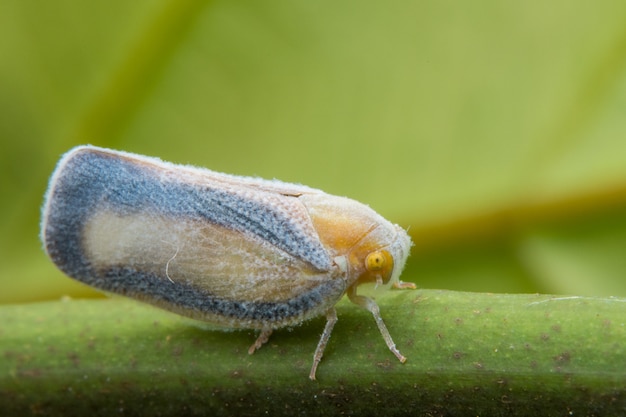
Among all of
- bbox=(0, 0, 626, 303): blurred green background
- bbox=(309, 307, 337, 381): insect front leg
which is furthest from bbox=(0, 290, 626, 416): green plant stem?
bbox=(0, 0, 626, 303): blurred green background

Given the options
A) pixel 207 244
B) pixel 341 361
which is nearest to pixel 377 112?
pixel 207 244

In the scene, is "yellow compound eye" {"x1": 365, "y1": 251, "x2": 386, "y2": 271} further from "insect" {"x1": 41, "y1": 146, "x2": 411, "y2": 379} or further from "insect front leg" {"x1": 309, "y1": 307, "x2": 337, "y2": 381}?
"insect front leg" {"x1": 309, "y1": 307, "x2": 337, "y2": 381}

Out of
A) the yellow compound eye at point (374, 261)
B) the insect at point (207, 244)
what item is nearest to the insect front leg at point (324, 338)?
the insect at point (207, 244)

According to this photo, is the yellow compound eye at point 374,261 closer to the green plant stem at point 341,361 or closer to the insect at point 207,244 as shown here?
the insect at point 207,244

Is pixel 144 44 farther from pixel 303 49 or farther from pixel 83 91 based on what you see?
pixel 303 49

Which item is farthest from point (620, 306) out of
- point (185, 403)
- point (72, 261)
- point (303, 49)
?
point (303, 49)

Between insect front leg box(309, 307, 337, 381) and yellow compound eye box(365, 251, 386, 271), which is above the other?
yellow compound eye box(365, 251, 386, 271)

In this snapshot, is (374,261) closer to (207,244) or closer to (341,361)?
(341,361)
